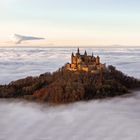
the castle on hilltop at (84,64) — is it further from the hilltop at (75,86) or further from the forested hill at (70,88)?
the forested hill at (70,88)

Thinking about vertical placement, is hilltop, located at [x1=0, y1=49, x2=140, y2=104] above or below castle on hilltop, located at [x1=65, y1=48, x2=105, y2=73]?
below

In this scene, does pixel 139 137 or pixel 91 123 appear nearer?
pixel 139 137

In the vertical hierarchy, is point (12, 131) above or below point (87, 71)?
below

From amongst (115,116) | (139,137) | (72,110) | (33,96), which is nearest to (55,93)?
(33,96)

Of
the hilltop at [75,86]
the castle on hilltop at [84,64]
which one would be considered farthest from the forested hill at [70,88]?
the castle on hilltop at [84,64]

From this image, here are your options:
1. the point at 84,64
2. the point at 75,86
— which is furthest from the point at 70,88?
the point at 84,64

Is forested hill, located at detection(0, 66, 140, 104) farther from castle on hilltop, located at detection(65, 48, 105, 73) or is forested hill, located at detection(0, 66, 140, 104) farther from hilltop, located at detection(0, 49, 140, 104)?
castle on hilltop, located at detection(65, 48, 105, 73)

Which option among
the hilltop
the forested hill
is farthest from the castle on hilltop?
the forested hill

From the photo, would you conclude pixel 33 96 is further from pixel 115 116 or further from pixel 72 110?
pixel 115 116

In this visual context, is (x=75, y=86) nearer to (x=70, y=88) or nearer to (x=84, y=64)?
(x=70, y=88)

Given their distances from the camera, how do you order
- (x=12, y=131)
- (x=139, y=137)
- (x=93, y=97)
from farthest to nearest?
1. (x=93, y=97)
2. (x=12, y=131)
3. (x=139, y=137)
